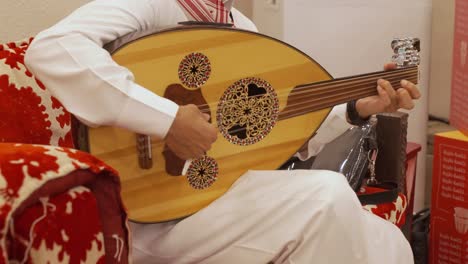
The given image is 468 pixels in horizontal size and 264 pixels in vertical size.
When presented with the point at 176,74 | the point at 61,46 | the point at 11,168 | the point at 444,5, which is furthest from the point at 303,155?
the point at 444,5

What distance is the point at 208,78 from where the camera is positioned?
1429mm

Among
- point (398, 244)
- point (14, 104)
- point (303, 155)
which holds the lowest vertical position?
point (398, 244)

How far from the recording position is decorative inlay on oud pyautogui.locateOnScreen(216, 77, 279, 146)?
1.46 meters

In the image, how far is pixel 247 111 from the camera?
150cm

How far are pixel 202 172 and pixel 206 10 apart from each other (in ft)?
1.22

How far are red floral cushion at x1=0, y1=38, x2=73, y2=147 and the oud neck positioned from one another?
21.1 inches

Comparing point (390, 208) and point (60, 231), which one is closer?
point (60, 231)

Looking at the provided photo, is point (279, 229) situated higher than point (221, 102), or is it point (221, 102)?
point (221, 102)

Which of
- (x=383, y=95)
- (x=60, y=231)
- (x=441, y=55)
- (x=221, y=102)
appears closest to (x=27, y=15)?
(x=221, y=102)

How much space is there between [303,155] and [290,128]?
12 cm

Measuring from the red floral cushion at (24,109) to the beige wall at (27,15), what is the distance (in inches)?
9.9

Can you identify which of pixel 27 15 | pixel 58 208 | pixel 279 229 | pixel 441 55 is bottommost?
pixel 279 229

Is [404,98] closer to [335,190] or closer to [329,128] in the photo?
[329,128]

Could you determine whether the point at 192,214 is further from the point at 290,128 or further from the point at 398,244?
the point at 398,244
